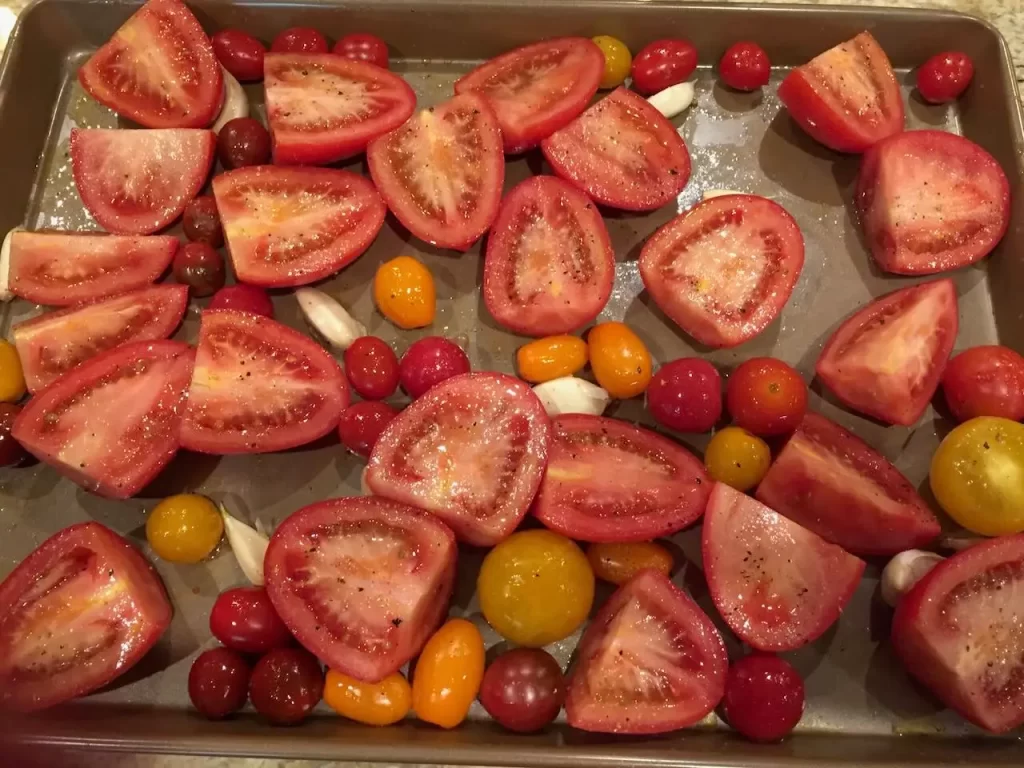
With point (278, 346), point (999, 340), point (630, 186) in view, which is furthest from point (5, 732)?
point (999, 340)

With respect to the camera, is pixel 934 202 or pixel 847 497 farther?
pixel 934 202

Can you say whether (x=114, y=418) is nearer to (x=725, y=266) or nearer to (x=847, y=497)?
(x=725, y=266)

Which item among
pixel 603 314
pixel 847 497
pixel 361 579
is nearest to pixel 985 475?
pixel 847 497

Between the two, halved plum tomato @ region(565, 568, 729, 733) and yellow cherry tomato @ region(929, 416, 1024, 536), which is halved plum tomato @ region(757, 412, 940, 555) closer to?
yellow cherry tomato @ region(929, 416, 1024, 536)

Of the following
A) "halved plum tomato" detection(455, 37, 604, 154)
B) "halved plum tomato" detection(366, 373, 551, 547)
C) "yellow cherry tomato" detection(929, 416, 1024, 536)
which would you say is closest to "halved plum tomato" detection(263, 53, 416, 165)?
"halved plum tomato" detection(455, 37, 604, 154)

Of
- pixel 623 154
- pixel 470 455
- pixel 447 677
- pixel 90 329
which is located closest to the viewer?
pixel 447 677

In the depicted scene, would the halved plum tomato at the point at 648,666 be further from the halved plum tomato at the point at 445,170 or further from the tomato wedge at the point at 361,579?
the halved plum tomato at the point at 445,170

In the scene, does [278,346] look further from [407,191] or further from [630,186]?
[630,186]

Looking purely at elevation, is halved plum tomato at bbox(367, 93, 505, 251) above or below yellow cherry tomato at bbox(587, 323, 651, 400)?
above
